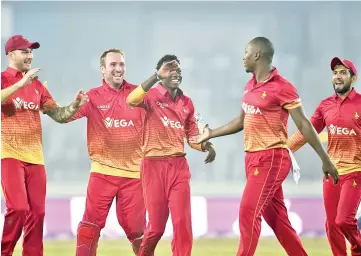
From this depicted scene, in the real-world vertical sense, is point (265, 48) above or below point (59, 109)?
above

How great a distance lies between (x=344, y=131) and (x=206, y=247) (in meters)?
2.57

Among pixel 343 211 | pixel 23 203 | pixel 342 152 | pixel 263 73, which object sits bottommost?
pixel 343 211

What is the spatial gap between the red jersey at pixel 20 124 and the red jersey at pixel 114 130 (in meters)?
0.39

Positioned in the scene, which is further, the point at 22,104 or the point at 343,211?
the point at 343,211

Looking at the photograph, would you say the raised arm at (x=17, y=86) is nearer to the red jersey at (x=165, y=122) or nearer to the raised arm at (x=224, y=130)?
the red jersey at (x=165, y=122)

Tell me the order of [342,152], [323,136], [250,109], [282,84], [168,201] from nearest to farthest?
[282,84], [250,109], [168,201], [342,152], [323,136]

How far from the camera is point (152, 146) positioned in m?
6.61

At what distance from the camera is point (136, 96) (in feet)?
21.3

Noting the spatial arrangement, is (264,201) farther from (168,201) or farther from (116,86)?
(116,86)

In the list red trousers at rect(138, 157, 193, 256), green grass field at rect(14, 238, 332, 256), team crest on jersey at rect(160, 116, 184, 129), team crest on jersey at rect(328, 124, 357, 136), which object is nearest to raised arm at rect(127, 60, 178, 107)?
team crest on jersey at rect(160, 116, 184, 129)

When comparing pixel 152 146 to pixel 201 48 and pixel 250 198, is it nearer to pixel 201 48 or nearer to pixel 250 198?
pixel 250 198

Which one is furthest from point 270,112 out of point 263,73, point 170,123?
point 170,123

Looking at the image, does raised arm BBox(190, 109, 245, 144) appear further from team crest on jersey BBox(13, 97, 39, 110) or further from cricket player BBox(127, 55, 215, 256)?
team crest on jersey BBox(13, 97, 39, 110)

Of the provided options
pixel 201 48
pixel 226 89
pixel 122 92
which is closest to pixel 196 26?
pixel 201 48
